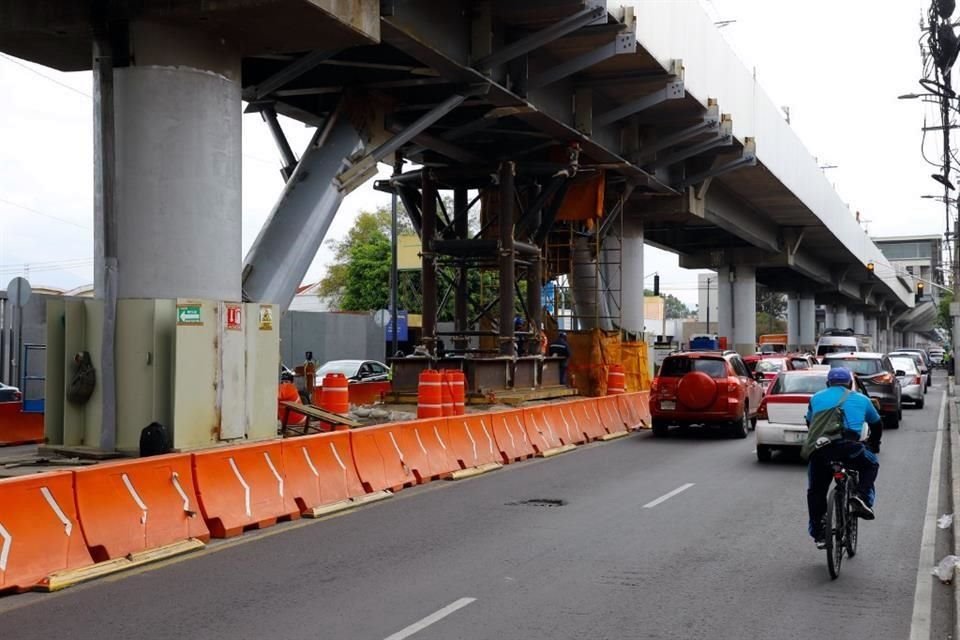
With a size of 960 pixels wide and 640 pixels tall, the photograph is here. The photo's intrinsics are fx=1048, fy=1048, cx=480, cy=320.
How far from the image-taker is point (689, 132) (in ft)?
99.3

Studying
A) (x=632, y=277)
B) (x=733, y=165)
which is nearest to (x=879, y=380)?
(x=733, y=165)

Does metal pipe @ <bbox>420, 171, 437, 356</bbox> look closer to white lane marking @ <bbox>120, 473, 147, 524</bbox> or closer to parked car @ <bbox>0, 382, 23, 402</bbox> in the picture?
parked car @ <bbox>0, 382, 23, 402</bbox>

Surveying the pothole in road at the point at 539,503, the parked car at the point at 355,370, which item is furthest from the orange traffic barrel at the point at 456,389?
the parked car at the point at 355,370

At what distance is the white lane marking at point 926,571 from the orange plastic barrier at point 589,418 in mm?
7345

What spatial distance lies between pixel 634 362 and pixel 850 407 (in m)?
25.1

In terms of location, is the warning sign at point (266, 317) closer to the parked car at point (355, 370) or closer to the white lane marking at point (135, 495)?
the white lane marking at point (135, 495)

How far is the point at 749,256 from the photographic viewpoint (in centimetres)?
5544

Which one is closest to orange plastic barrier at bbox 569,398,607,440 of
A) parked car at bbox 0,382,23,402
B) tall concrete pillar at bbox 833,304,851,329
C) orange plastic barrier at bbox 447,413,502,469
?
orange plastic barrier at bbox 447,413,502,469

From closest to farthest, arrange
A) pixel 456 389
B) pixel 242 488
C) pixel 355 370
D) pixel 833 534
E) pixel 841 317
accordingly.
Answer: pixel 833 534 → pixel 242 488 → pixel 456 389 → pixel 355 370 → pixel 841 317

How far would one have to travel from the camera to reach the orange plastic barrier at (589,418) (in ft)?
69.2

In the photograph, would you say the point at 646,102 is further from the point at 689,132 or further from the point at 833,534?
the point at 833,534

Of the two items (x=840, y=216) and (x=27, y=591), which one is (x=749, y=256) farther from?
(x=27, y=591)

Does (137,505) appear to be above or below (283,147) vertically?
below

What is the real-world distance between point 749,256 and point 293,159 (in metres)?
39.1
